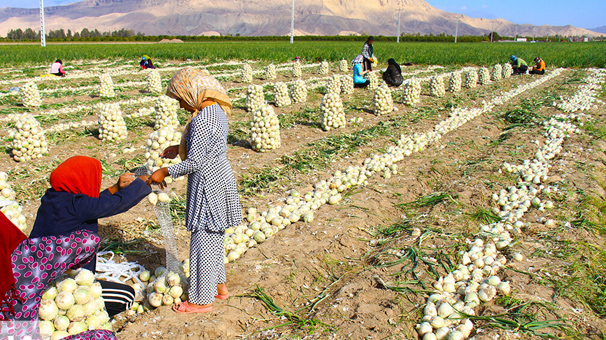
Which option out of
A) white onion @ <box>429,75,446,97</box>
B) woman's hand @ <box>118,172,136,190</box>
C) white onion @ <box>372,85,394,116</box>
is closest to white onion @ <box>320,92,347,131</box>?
white onion @ <box>372,85,394,116</box>

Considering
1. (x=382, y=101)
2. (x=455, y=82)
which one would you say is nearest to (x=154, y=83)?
(x=382, y=101)

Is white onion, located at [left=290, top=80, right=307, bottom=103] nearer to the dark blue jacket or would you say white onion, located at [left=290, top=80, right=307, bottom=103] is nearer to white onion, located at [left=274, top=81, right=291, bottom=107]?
white onion, located at [left=274, top=81, right=291, bottom=107]

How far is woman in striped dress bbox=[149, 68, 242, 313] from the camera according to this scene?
2943mm

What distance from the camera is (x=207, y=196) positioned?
3.01 metres

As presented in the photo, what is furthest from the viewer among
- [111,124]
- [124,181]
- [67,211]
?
[111,124]

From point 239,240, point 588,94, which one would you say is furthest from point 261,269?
point 588,94

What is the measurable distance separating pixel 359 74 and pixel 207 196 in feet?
39.3

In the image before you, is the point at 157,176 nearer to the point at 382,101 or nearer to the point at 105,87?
the point at 382,101

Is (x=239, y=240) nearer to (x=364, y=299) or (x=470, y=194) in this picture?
(x=364, y=299)

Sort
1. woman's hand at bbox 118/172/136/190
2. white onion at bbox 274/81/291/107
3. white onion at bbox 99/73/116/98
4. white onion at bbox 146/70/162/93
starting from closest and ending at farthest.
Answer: woman's hand at bbox 118/172/136/190, white onion at bbox 274/81/291/107, white onion at bbox 99/73/116/98, white onion at bbox 146/70/162/93

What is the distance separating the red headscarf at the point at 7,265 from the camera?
2.08 meters

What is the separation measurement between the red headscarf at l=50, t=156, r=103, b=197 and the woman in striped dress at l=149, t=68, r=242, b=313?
408 millimetres

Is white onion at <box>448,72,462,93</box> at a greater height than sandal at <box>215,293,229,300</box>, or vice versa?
white onion at <box>448,72,462,93</box>

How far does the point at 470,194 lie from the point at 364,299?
2838 millimetres
